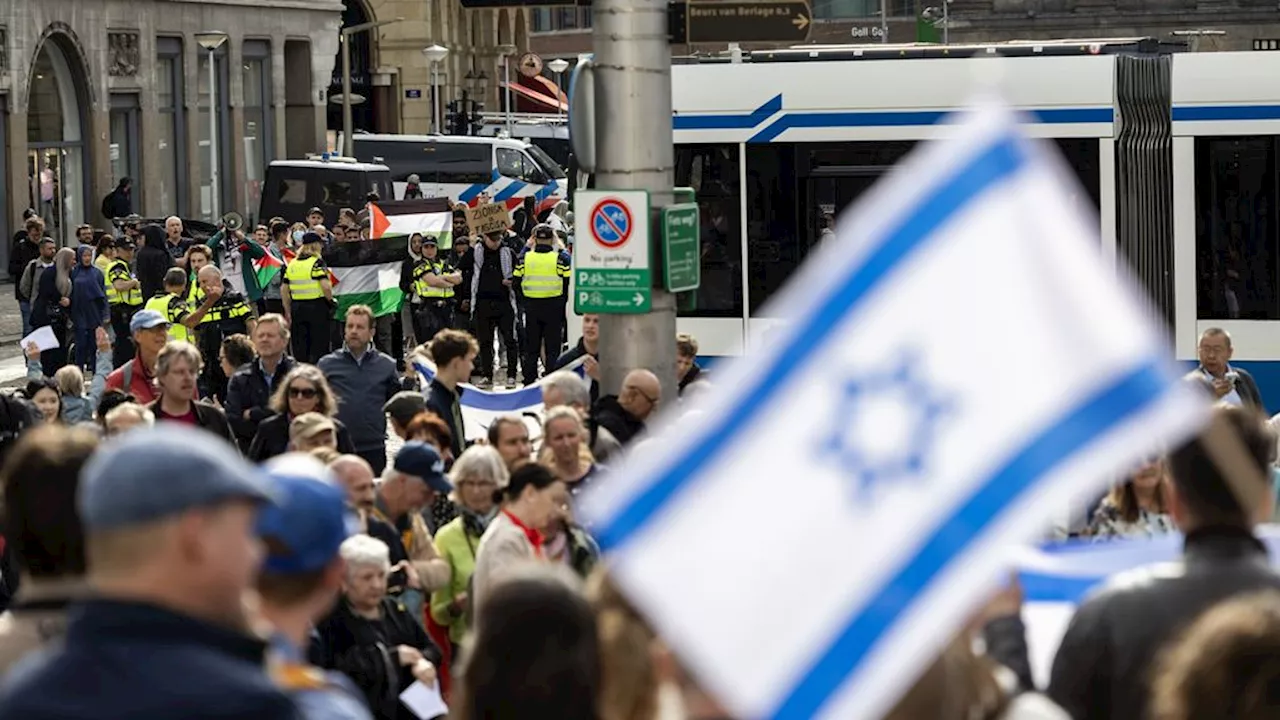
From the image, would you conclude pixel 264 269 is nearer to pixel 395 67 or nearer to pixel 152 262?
pixel 152 262

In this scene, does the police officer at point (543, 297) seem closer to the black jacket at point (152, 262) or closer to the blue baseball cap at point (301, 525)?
the black jacket at point (152, 262)

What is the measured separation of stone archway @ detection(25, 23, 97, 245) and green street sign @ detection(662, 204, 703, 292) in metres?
31.2

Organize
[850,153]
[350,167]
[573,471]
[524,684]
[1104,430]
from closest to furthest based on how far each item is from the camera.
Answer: [1104,430], [524,684], [573,471], [850,153], [350,167]

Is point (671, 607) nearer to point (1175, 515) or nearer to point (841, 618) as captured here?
point (841, 618)

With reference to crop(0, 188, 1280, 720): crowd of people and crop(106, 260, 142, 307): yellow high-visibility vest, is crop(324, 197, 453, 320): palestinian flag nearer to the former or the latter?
crop(106, 260, 142, 307): yellow high-visibility vest

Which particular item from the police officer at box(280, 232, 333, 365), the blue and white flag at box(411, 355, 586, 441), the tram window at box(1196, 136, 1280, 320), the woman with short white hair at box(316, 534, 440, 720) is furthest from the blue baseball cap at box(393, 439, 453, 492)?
the police officer at box(280, 232, 333, 365)

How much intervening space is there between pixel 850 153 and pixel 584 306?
620 cm

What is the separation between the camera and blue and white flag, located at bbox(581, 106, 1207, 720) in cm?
346

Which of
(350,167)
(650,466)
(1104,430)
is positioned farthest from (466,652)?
(350,167)

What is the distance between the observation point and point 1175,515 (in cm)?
521

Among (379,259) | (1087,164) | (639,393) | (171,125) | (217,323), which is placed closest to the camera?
(639,393)

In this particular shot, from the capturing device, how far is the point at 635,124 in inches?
489

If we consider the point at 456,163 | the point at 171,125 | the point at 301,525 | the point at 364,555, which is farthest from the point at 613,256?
the point at 171,125

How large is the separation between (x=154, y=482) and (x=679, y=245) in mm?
9168
